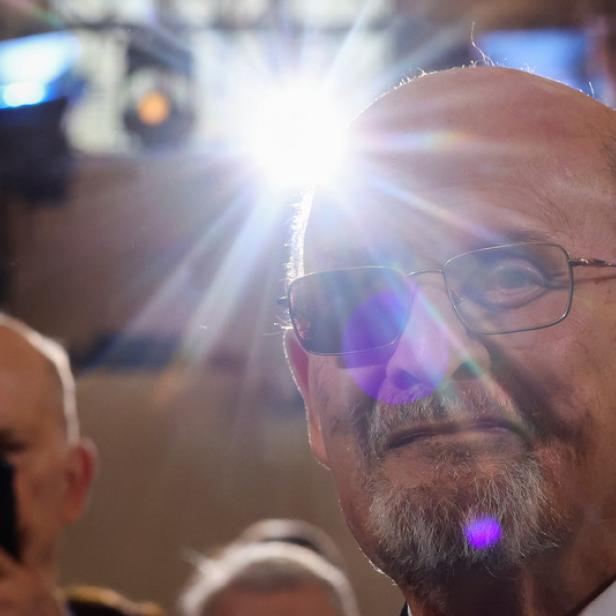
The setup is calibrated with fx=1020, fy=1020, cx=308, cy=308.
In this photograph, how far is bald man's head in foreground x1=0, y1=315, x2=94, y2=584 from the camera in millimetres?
2033

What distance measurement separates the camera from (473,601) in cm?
105

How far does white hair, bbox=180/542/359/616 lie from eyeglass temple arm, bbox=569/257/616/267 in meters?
0.99

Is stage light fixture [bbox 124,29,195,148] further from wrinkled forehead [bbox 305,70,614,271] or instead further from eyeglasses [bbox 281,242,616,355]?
eyeglasses [bbox 281,242,616,355]

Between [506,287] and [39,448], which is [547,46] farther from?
[506,287]

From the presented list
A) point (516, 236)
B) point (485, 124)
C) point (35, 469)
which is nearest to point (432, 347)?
point (516, 236)

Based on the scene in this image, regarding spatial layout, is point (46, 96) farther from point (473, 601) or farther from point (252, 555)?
point (473, 601)

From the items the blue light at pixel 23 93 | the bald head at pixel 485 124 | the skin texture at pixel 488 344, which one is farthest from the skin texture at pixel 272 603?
the blue light at pixel 23 93

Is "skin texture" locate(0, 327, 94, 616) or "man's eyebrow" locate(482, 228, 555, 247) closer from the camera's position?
"man's eyebrow" locate(482, 228, 555, 247)

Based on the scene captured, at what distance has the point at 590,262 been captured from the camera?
3.54 ft

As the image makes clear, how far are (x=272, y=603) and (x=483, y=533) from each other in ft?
2.90

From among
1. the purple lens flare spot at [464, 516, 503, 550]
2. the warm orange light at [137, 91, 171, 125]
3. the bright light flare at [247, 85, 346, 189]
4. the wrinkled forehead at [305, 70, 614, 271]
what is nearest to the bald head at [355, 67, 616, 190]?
the wrinkled forehead at [305, 70, 614, 271]

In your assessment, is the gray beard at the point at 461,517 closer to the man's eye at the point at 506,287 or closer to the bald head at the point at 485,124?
the man's eye at the point at 506,287

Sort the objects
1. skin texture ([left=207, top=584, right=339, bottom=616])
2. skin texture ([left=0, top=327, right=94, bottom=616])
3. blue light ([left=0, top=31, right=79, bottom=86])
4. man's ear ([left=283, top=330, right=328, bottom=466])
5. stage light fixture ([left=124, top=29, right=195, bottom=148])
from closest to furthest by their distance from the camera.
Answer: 1. man's ear ([left=283, top=330, right=328, bottom=466])
2. skin texture ([left=207, top=584, right=339, bottom=616])
3. skin texture ([left=0, top=327, right=94, bottom=616])
4. blue light ([left=0, top=31, right=79, bottom=86])
5. stage light fixture ([left=124, top=29, right=195, bottom=148])

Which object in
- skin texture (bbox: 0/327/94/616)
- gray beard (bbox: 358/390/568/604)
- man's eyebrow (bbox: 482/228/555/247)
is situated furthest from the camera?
skin texture (bbox: 0/327/94/616)
